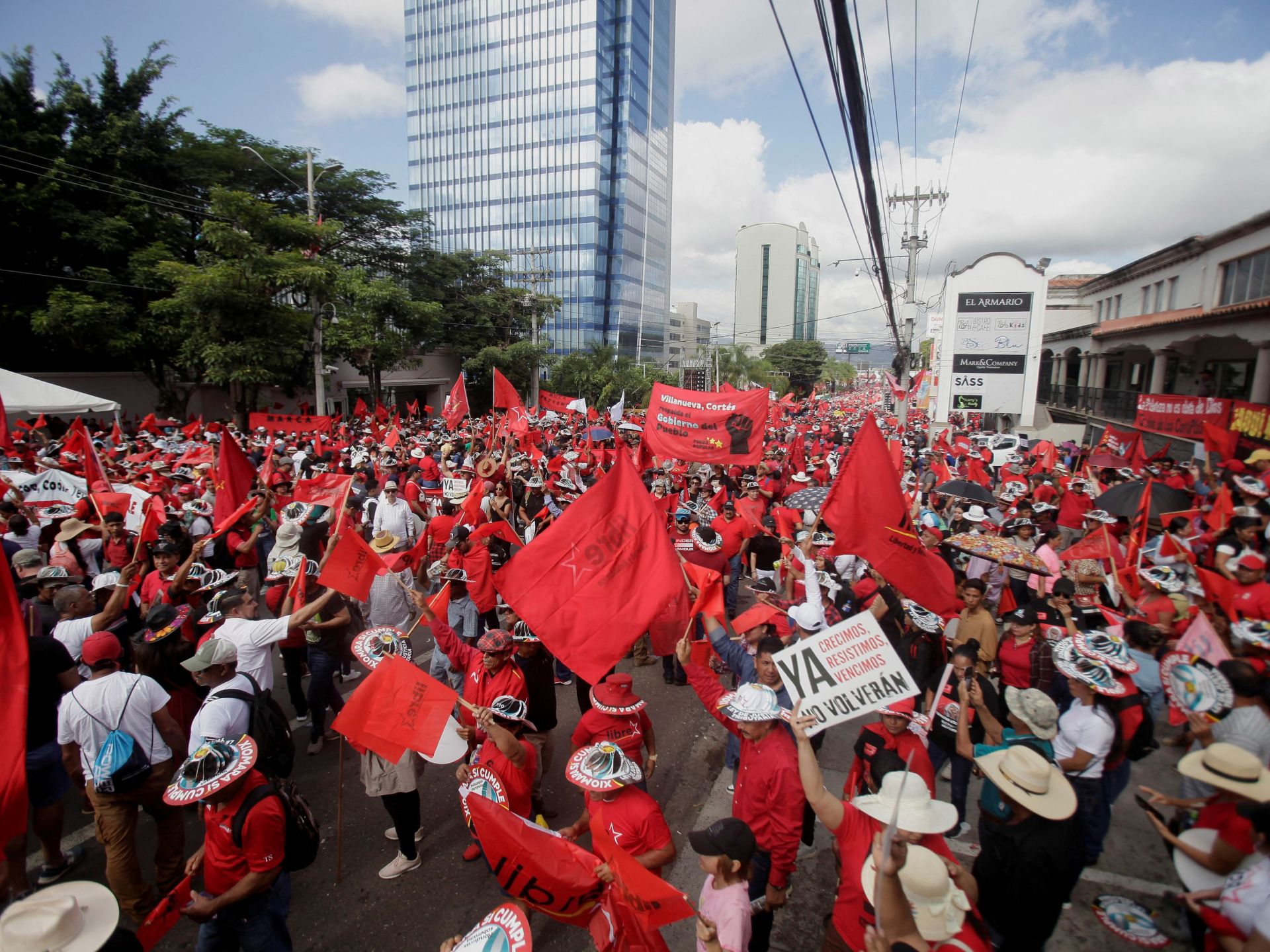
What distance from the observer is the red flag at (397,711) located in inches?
138

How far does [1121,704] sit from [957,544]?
2.25 m

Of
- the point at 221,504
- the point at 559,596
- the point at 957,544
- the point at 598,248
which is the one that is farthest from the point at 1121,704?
the point at 598,248

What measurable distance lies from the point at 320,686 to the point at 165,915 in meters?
2.78

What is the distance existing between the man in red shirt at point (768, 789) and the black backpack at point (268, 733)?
2678 millimetres

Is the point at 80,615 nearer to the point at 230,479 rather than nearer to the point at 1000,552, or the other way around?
the point at 230,479

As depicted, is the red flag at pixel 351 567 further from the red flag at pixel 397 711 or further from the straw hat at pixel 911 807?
the straw hat at pixel 911 807

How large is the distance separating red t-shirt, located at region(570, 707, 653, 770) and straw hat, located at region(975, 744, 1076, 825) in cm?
186

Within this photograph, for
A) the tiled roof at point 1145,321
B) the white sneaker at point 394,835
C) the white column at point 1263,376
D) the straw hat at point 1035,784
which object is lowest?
the white sneaker at point 394,835

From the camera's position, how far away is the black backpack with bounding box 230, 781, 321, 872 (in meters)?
2.93

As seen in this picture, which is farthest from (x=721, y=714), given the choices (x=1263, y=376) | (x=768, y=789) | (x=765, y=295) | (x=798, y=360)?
(x=765, y=295)

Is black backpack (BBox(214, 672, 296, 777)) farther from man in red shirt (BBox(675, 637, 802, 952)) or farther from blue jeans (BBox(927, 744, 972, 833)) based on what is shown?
blue jeans (BBox(927, 744, 972, 833))

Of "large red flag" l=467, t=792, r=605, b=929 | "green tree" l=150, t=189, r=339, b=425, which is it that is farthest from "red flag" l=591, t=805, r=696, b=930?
"green tree" l=150, t=189, r=339, b=425

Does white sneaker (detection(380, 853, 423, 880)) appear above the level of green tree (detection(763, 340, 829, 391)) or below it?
below

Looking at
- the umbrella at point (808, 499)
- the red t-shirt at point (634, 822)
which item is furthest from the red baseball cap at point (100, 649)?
the umbrella at point (808, 499)
